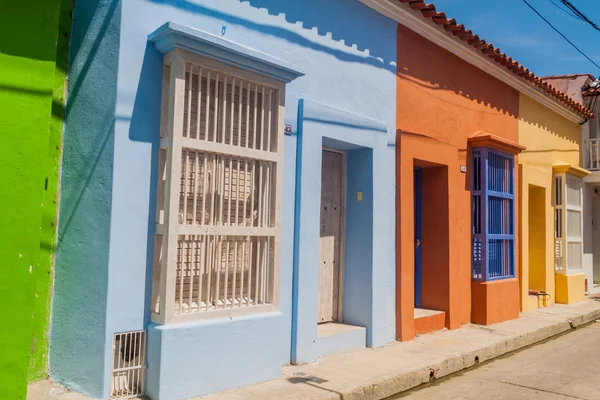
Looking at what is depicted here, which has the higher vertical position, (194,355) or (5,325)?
(5,325)

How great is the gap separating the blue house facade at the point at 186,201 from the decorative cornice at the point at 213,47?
13mm

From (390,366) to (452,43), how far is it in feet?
16.6

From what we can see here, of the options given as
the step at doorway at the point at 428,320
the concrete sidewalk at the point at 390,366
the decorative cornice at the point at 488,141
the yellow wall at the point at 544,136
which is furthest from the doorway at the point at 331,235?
the yellow wall at the point at 544,136

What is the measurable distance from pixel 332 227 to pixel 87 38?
3572 mm

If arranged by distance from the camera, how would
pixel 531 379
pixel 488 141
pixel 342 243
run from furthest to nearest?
pixel 488 141 < pixel 342 243 < pixel 531 379

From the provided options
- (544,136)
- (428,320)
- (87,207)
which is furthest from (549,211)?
(87,207)

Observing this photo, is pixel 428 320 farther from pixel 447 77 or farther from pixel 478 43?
pixel 478 43

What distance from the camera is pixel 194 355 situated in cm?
437

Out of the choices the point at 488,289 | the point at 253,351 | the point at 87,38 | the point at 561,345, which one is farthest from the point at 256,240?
the point at 561,345

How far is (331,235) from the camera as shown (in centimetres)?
673

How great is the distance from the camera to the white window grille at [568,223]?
11406 mm

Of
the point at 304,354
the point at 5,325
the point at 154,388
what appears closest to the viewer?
the point at 5,325

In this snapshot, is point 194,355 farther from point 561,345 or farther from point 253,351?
point 561,345

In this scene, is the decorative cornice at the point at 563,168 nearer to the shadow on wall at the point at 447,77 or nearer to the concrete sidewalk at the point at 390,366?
the shadow on wall at the point at 447,77
